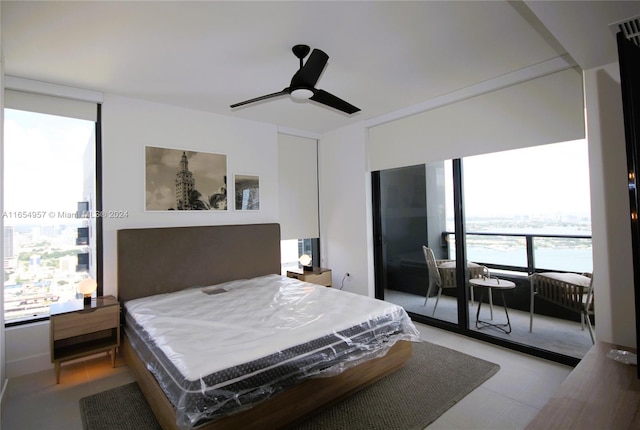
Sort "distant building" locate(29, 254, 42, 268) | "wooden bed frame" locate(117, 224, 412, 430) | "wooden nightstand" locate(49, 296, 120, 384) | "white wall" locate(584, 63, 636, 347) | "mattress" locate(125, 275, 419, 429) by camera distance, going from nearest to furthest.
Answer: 1. "mattress" locate(125, 275, 419, 429)
2. "wooden bed frame" locate(117, 224, 412, 430)
3. "white wall" locate(584, 63, 636, 347)
4. "wooden nightstand" locate(49, 296, 120, 384)
5. "distant building" locate(29, 254, 42, 268)

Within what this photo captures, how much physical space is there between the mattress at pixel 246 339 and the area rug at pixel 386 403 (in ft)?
1.04

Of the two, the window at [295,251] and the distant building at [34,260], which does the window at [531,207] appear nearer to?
the window at [295,251]

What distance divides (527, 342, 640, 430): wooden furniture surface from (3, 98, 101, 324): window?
3.88 metres

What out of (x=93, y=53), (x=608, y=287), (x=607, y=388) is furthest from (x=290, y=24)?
(x=608, y=287)

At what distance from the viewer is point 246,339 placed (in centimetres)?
207

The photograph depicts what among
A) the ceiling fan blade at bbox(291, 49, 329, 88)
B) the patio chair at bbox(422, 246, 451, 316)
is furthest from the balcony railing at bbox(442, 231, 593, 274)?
the ceiling fan blade at bbox(291, 49, 329, 88)

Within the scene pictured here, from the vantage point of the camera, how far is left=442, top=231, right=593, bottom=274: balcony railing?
308 centimetres

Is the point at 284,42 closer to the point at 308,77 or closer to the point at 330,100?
the point at 308,77

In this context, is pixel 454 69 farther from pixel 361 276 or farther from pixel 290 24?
pixel 361 276

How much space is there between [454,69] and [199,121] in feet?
9.71

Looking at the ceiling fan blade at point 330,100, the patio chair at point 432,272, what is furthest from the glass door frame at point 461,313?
the ceiling fan blade at point 330,100

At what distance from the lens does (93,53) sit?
2.46 m

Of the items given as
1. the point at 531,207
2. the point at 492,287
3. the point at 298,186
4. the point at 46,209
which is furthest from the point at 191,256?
the point at 531,207

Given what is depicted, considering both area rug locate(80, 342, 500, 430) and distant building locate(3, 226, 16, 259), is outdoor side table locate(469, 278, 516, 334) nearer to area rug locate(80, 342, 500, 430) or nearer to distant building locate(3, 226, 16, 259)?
area rug locate(80, 342, 500, 430)
